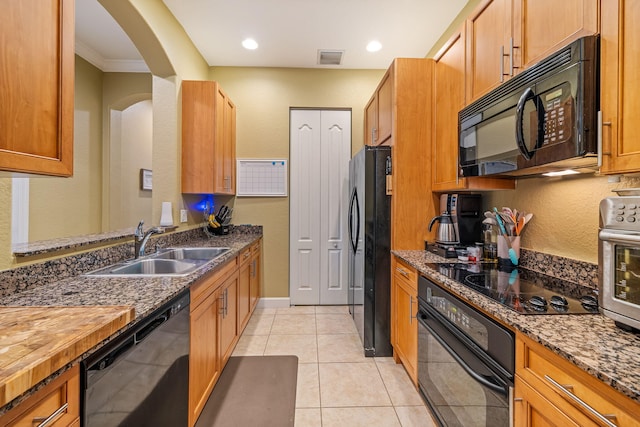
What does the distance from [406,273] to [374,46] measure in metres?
2.41

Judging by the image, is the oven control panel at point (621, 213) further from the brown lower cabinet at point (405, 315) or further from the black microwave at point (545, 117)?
the brown lower cabinet at point (405, 315)

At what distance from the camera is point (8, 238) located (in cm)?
117

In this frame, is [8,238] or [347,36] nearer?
[8,238]

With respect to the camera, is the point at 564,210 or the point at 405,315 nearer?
the point at 564,210

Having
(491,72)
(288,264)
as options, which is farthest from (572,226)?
(288,264)

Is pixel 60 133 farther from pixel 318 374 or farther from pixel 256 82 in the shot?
pixel 256 82

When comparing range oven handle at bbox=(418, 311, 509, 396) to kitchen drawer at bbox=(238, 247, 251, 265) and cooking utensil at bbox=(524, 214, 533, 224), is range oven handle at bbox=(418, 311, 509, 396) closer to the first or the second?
cooking utensil at bbox=(524, 214, 533, 224)

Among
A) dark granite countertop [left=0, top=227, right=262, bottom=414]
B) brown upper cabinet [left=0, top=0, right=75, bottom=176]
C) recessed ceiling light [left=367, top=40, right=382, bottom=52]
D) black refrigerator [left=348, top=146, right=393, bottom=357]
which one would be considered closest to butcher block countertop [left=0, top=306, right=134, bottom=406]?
dark granite countertop [left=0, top=227, right=262, bottom=414]

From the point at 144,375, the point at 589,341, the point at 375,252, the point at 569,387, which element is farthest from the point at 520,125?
the point at 144,375

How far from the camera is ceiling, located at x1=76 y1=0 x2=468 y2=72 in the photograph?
2.49m

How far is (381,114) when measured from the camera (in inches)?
112

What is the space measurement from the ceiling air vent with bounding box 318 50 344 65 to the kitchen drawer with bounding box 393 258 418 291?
2.36 metres

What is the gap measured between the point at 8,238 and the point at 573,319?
82.9 inches

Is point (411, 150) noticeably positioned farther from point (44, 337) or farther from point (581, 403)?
point (44, 337)
